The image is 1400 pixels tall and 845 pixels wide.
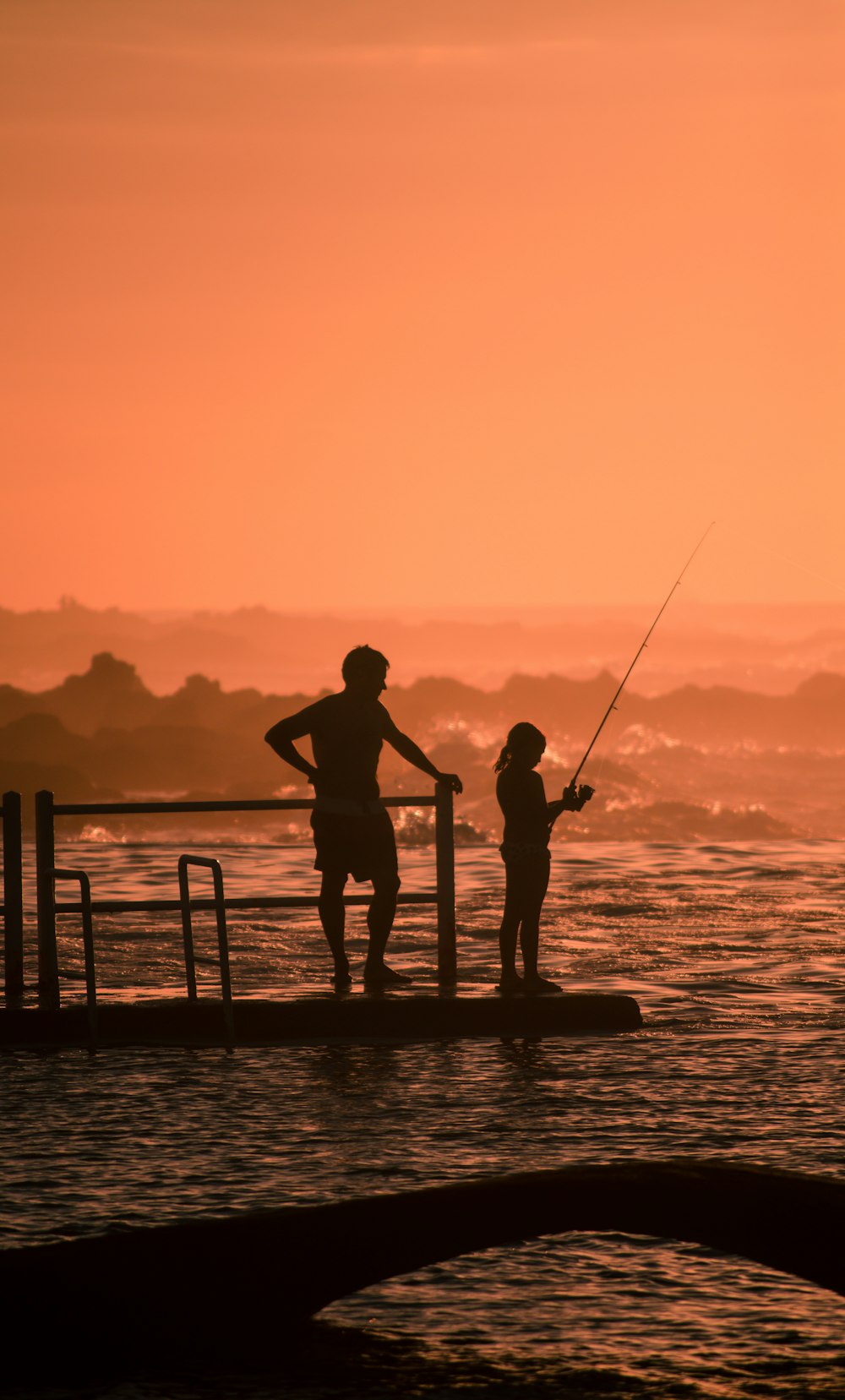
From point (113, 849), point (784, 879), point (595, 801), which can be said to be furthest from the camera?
point (595, 801)

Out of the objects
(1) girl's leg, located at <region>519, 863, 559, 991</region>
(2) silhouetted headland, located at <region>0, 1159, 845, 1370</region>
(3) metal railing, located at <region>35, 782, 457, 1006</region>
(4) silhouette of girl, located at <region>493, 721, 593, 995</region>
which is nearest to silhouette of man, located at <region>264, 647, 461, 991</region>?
(3) metal railing, located at <region>35, 782, 457, 1006</region>

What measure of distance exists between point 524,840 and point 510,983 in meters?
0.78

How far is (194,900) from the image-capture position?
987 centimetres

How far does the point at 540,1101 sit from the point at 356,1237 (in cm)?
275

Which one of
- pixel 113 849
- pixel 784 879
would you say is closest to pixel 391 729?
pixel 784 879

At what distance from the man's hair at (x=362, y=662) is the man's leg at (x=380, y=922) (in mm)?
1040

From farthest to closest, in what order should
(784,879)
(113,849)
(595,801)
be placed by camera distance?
(595,801) → (113,849) → (784,879)

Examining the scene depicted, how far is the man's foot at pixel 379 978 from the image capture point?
10242 millimetres

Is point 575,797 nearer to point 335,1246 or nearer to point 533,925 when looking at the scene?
point 533,925

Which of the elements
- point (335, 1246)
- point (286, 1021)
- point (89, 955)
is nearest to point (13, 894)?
point (89, 955)

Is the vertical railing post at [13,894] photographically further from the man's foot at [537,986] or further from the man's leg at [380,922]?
the man's foot at [537,986]

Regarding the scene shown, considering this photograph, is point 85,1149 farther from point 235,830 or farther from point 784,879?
point 235,830

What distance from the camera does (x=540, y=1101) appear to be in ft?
26.1

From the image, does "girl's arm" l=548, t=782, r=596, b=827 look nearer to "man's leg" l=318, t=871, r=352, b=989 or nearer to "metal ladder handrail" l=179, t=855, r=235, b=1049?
"man's leg" l=318, t=871, r=352, b=989
